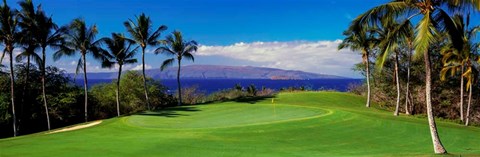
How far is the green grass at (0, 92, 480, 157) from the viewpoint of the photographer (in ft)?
50.9

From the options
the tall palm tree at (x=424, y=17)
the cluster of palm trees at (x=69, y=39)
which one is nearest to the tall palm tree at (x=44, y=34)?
the cluster of palm trees at (x=69, y=39)

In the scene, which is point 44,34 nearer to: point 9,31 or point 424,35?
point 9,31

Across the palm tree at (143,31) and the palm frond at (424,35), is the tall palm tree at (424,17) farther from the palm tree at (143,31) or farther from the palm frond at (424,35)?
the palm tree at (143,31)

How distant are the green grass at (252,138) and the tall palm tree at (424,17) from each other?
2935 mm

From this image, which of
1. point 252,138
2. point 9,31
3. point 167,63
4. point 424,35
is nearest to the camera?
point 424,35

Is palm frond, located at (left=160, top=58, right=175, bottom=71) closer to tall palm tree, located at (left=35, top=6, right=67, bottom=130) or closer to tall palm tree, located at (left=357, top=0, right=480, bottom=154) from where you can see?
tall palm tree, located at (left=35, top=6, right=67, bottom=130)

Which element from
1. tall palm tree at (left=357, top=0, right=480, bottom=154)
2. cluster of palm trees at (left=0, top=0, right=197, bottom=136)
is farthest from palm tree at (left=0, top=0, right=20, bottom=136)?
tall palm tree at (left=357, top=0, right=480, bottom=154)

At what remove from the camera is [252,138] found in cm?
1900

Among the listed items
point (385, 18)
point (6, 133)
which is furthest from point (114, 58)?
point (385, 18)

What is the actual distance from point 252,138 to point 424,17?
915 cm

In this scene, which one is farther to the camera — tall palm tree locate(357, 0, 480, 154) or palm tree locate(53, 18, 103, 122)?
palm tree locate(53, 18, 103, 122)

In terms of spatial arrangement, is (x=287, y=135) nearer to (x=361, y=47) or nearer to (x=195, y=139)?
(x=195, y=139)

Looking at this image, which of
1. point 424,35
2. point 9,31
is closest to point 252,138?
point 424,35

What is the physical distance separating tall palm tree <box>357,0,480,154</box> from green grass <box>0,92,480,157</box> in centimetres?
294
